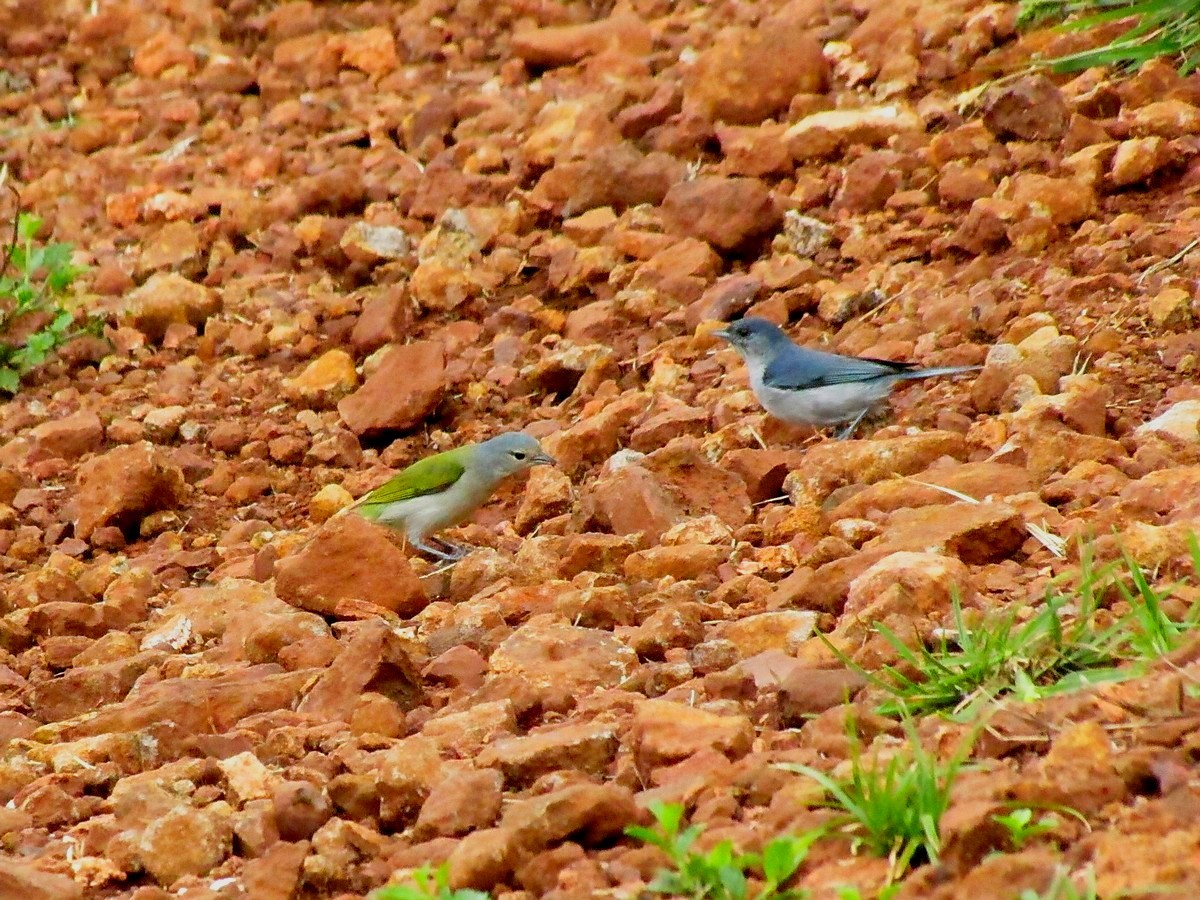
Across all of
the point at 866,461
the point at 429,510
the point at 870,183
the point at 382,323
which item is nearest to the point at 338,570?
the point at 429,510

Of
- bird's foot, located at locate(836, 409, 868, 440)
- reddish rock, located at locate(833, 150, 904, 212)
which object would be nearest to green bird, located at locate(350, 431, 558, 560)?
bird's foot, located at locate(836, 409, 868, 440)

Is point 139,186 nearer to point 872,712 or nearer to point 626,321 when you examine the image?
point 626,321

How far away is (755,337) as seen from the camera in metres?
7.88

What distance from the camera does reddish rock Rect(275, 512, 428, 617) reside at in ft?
20.1

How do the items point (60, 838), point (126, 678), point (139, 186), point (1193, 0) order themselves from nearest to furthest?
point (60, 838), point (126, 678), point (1193, 0), point (139, 186)

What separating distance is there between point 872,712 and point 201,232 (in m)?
6.96

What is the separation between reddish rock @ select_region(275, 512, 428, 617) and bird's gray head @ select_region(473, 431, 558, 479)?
4.55 ft

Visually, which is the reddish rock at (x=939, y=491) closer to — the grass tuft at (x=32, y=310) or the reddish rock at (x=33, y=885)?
the reddish rock at (x=33, y=885)

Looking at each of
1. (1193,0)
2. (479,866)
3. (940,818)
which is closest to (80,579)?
(479,866)

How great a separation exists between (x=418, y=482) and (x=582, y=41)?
13.4 ft

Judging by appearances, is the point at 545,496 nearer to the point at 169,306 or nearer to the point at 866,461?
the point at 866,461

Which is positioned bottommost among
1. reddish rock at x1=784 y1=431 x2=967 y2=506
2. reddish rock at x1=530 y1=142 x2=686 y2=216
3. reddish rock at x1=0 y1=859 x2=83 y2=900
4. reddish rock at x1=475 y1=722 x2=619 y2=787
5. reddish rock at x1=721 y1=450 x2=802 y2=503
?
reddish rock at x1=721 y1=450 x2=802 y2=503

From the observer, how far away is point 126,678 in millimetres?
5648

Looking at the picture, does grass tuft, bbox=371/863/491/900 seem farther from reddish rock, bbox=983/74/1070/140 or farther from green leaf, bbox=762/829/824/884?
reddish rock, bbox=983/74/1070/140
